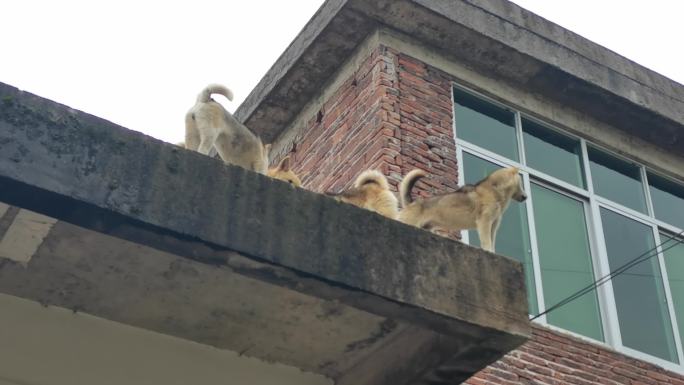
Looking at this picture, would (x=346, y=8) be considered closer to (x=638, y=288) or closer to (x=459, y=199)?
(x=459, y=199)

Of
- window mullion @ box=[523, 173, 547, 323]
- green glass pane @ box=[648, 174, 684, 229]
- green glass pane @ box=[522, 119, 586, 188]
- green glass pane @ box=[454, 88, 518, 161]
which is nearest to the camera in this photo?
window mullion @ box=[523, 173, 547, 323]

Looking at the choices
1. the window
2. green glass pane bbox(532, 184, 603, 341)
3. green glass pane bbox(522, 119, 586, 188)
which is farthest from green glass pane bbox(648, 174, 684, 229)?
green glass pane bbox(532, 184, 603, 341)

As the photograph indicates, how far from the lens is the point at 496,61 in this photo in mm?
10359

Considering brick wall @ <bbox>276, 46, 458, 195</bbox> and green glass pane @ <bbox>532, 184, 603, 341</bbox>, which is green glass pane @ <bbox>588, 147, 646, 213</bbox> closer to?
green glass pane @ <bbox>532, 184, 603, 341</bbox>

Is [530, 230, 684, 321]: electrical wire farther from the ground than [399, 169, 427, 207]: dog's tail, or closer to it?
farther from the ground

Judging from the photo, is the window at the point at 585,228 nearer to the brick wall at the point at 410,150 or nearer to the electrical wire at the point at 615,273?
the electrical wire at the point at 615,273

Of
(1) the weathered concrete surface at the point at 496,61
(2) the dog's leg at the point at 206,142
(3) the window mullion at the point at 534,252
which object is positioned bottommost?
(2) the dog's leg at the point at 206,142

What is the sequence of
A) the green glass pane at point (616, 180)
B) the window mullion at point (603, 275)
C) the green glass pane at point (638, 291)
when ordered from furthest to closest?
1. the green glass pane at point (616, 180)
2. the green glass pane at point (638, 291)
3. the window mullion at point (603, 275)

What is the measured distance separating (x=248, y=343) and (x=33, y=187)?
56.2 inches

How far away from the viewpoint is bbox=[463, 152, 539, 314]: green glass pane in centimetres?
935

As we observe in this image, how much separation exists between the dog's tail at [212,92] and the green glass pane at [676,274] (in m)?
5.24

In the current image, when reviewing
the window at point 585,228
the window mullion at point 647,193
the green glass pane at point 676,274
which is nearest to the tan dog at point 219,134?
the window at point 585,228

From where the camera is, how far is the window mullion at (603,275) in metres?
9.48

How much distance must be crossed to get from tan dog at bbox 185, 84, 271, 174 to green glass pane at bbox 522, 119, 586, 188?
3772mm
